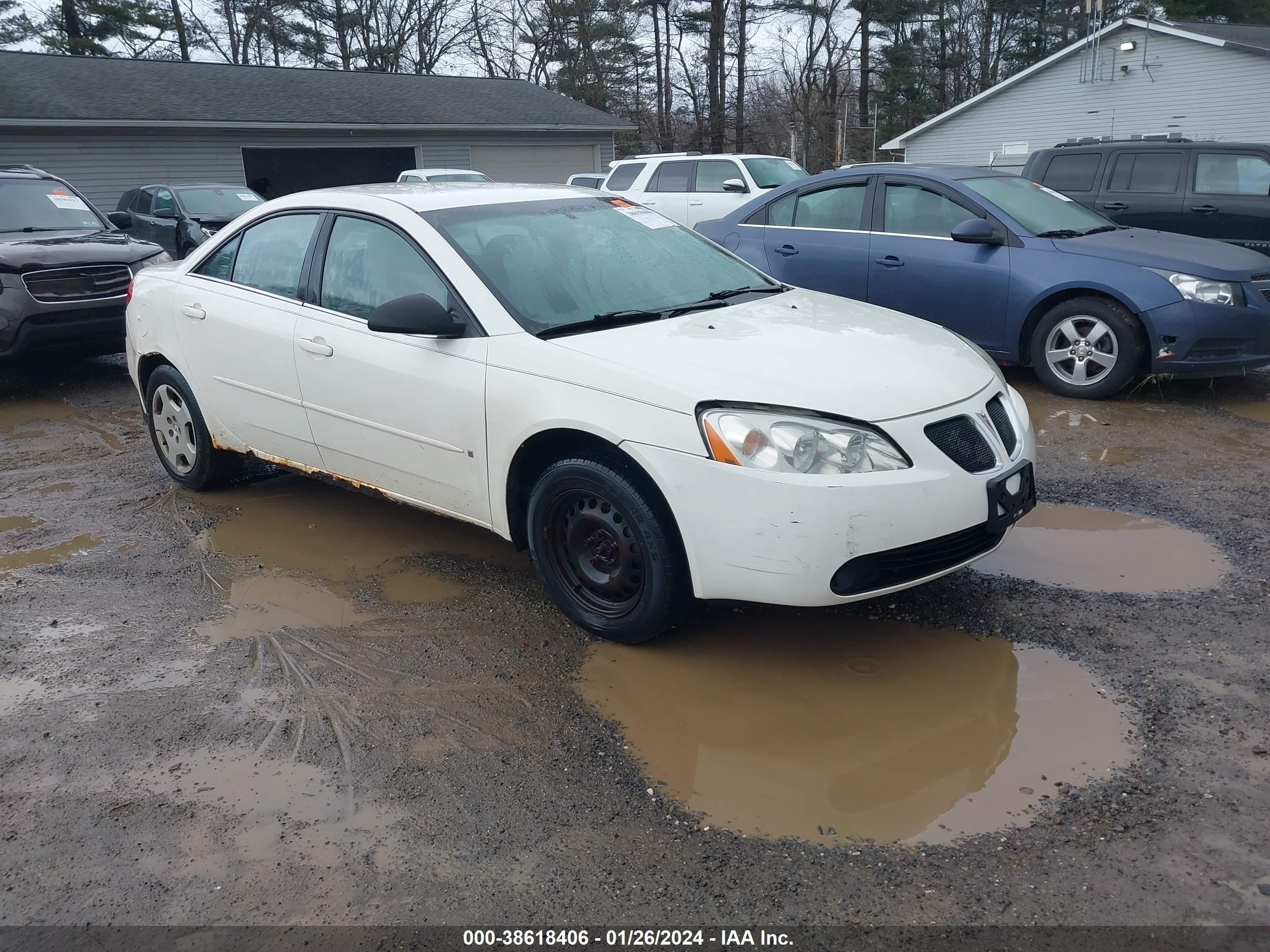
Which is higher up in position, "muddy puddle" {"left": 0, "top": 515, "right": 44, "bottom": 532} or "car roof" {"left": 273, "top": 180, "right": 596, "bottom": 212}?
"car roof" {"left": 273, "top": 180, "right": 596, "bottom": 212}

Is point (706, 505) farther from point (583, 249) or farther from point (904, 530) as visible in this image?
point (583, 249)

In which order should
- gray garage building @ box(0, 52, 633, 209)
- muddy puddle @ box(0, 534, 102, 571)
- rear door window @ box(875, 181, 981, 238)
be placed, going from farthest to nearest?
1. gray garage building @ box(0, 52, 633, 209)
2. rear door window @ box(875, 181, 981, 238)
3. muddy puddle @ box(0, 534, 102, 571)

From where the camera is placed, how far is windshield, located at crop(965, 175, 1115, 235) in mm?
7520

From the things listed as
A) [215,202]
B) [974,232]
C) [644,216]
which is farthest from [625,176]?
[644,216]

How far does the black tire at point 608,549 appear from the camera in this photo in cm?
352

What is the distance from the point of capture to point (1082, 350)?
714 centimetres

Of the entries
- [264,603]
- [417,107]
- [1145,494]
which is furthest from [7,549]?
[417,107]

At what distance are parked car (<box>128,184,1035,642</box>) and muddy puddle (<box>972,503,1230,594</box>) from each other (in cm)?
73

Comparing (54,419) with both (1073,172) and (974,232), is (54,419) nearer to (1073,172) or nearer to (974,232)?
(974,232)

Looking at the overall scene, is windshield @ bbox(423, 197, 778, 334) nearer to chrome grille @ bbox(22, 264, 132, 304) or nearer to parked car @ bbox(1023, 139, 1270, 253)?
chrome grille @ bbox(22, 264, 132, 304)

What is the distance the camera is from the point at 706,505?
334 cm

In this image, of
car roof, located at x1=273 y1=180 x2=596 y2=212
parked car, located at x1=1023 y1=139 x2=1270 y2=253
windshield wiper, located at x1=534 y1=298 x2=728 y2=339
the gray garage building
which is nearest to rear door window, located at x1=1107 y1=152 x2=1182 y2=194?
parked car, located at x1=1023 y1=139 x2=1270 y2=253

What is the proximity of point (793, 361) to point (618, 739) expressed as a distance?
1.44m

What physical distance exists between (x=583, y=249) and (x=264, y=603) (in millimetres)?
2052
